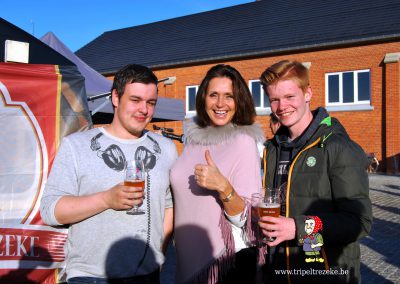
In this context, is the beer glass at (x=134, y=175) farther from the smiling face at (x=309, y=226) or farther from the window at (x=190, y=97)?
the window at (x=190, y=97)

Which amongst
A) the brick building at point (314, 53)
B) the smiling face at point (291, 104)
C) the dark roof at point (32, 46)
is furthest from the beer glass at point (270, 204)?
the brick building at point (314, 53)

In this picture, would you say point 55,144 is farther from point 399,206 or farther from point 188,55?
point 188,55

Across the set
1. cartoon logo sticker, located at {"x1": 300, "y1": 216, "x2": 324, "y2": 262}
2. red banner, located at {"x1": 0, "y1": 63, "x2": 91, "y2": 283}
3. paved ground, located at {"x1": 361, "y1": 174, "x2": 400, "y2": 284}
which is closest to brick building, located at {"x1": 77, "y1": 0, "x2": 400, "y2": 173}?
paved ground, located at {"x1": 361, "y1": 174, "x2": 400, "y2": 284}

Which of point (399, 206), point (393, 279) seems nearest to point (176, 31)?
point (399, 206)

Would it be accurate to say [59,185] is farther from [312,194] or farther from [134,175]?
[312,194]

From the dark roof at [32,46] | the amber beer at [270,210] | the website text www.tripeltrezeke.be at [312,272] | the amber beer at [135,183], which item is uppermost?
the dark roof at [32,46]

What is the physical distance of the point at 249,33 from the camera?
74.4ft

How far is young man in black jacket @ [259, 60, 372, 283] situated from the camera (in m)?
2.04

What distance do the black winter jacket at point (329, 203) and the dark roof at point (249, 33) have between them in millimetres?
17523

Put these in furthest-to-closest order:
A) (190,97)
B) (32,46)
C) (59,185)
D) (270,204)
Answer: (190,97), (32,46), (59,185), (270,204)

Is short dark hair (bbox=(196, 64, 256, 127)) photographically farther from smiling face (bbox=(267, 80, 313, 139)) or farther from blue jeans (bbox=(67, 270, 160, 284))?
blue jeans (bbox=(67, 270, 160, 284))

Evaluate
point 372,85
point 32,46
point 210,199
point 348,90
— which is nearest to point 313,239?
point 210,199

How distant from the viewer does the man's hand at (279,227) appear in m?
2.02

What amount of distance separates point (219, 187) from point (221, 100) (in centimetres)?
67
